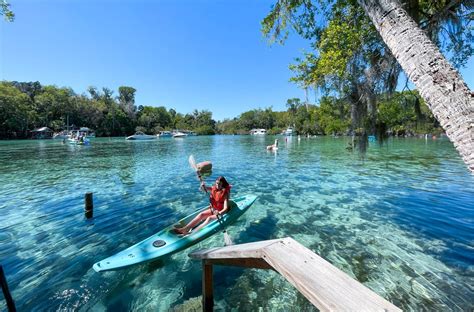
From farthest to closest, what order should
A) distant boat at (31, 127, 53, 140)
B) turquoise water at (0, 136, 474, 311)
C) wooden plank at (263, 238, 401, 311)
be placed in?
distant boat at (31, 127, 53, 140) → turquoise water at (0, 136, 474, 311) → wooden plank at (263, 238, 401, 311)

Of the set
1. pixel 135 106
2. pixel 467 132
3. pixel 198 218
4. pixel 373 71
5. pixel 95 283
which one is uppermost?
pixel 135 106

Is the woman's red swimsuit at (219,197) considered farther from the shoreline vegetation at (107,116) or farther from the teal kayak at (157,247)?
the shoreline vegetation at (107,116)

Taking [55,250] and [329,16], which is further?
[329,16]

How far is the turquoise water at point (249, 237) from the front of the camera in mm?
4258

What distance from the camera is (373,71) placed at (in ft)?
17.9

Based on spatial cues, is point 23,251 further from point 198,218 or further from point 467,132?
point 467,132

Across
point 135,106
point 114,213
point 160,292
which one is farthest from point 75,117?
point 160,292

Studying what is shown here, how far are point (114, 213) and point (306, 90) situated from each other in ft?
25.8

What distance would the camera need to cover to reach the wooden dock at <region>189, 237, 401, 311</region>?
1593mm

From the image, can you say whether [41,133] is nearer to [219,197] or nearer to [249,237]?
[219,197]

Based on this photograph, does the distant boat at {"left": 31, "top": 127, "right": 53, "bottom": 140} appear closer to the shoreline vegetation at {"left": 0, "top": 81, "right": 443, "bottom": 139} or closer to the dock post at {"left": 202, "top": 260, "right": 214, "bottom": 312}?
the shoreline vegetation at {"left": 0, "top": 81, "right": 443, "bottom": 139}

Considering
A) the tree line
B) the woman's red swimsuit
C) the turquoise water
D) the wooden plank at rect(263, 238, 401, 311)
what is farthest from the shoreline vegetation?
the wooden plank at rect(263, 238, 401, 311)

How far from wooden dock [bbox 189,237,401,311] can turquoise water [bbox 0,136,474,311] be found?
185 centimetres

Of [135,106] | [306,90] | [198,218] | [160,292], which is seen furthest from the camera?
[135,106]
